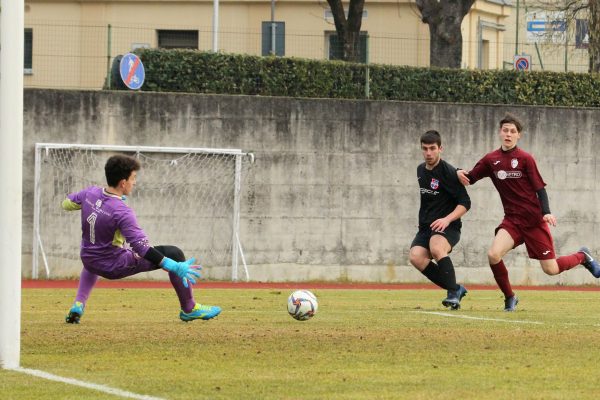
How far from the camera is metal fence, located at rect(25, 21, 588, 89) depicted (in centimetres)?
2505

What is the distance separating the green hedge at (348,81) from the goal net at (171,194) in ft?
5.69

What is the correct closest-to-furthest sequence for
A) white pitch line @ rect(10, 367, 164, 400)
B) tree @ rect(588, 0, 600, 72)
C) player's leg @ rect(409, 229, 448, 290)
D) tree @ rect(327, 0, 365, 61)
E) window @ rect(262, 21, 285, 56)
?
white pitch line @ rect(10, 367, 164, 400), player's leg @ rect(409, 229, 448, 290), tree @ rect(588, 0, 600, 72), tree @ rect(327, 0, 365, 61), window @ rect(262, 21, 285, 56)

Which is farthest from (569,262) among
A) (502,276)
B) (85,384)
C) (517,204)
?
(85,384)

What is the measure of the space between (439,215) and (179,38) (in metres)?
25.1

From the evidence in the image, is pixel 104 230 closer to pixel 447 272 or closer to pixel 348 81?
pixel 447 272

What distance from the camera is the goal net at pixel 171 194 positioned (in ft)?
72.2

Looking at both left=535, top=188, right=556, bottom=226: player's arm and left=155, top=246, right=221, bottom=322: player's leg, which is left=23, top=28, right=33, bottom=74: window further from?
left=155, top=246, right=221, bottom=322: player's leg

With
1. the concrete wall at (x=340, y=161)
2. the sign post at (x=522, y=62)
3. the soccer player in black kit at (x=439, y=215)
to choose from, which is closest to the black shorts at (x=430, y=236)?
the soccer player in black kit at (x=439, y=215)

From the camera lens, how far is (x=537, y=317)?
12328mm

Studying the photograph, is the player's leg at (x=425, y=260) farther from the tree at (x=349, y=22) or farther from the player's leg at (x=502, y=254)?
the tree at (x=349, y=22)

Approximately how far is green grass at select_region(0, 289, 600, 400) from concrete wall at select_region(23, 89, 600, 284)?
9.29 m

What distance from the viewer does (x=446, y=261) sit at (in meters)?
13.5

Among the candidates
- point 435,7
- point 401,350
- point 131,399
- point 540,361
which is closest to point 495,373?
point 540,361

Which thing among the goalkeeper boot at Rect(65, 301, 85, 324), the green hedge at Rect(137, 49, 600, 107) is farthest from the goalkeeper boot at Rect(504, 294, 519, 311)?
the green hedge at Rect(137, 49, 600, 107)
